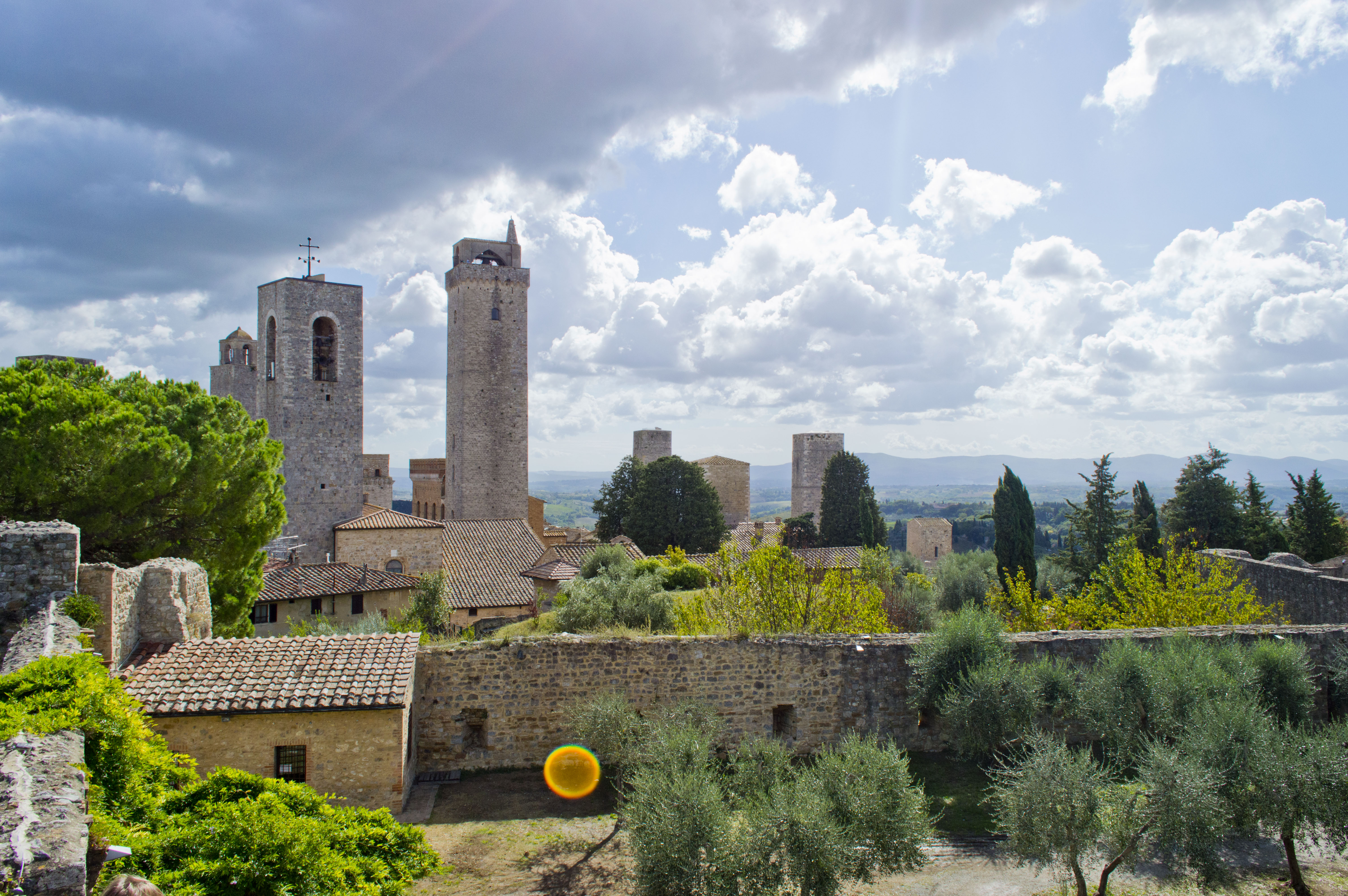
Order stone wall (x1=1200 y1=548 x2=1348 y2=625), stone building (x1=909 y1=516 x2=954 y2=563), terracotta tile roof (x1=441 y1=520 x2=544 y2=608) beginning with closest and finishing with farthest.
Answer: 1. stone wall (x1=1200 y1=548 x2=1348 y2=625)
2. terracotta tile roof (x1=441 y1=520 x2=544 y2=608)
3. stone building (x1=909 y1=516 x2=954 y2=563)

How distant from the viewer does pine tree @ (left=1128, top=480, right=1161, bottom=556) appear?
3114 cm

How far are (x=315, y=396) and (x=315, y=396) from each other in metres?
0.02

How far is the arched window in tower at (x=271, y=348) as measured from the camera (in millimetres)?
31516

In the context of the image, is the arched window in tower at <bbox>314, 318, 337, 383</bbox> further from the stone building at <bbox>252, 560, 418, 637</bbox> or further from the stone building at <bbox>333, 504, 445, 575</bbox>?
the stone building at <bbox>252, 560, 418, 637</bbox>

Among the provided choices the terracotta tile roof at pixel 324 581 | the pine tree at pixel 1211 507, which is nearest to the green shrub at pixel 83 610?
the terracotta tile roof at pixel 324 581

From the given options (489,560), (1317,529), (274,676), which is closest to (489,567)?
(489,560)

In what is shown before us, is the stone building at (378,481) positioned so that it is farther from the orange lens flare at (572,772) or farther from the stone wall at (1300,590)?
the stone wall at (1300,590)

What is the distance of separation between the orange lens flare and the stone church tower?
22.0 meters

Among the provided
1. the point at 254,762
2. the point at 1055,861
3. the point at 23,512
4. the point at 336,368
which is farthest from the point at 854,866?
the point at 336,368

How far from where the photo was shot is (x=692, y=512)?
4181cm

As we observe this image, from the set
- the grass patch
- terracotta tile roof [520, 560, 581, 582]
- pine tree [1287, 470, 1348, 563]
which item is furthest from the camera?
pine tree [1287, 470, 1348, 563]

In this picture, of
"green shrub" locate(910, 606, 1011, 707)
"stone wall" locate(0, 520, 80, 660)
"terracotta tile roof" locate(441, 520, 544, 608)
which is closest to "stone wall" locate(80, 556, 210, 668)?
"stone wall" locate(0, 520, 80, 660)

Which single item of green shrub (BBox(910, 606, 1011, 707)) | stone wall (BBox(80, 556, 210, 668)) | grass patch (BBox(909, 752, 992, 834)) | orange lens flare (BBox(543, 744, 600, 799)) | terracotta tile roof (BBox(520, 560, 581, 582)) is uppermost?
stone wall (BBox(80, 556, 210, 668))

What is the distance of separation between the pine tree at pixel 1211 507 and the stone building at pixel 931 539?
22.3m
